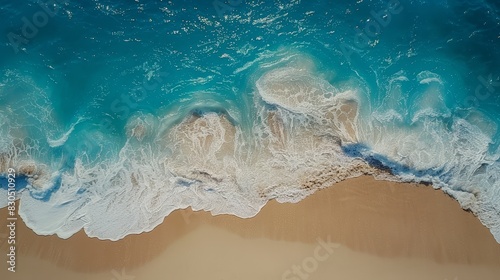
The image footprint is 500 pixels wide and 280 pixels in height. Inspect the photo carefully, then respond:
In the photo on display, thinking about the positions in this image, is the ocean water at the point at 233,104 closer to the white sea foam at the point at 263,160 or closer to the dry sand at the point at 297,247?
the white sea foam at the point at 263,160

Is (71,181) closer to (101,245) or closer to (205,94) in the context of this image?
(101,245)

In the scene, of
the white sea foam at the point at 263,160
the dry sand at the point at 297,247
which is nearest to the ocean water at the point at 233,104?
the white sea foam at the point at 263,160

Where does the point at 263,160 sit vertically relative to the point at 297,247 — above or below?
above

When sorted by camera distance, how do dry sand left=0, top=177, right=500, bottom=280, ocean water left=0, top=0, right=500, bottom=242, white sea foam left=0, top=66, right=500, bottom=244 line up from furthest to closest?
ocean water left=0, top=0, right=500, bottom=242 → white sea foam left=0, top=66, right=500, bottom=244 → dry sand left=0, top=177, right=500, bottom=280

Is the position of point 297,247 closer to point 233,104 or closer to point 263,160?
point 263,160

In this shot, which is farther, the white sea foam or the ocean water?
the ocean water

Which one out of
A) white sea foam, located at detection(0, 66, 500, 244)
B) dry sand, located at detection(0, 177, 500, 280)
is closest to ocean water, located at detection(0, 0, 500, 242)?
white sea foam, located at detection(0, 66, 500, 244)

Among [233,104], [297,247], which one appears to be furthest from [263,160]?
[297,247]

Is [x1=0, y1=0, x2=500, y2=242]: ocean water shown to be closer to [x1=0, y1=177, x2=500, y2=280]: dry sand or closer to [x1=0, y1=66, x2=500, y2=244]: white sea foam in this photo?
[x1=0, y1=66, x2=500, y2=244]: white sea foam
